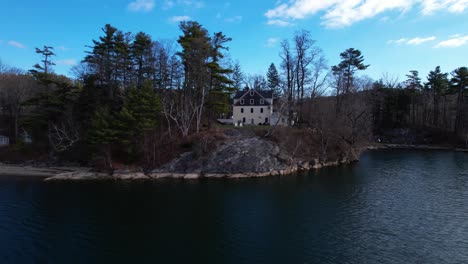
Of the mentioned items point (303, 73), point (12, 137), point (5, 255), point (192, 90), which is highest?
point (303, 73)

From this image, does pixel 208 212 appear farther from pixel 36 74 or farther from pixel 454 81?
pixel 454 81

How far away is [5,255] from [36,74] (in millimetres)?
36323

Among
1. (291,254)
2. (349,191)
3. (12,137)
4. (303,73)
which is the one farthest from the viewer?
(12,137)

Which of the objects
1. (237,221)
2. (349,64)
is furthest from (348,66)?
(237,221)

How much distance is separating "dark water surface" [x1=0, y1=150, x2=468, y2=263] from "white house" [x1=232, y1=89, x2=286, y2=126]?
22604 millimetres

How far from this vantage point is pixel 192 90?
131 ft

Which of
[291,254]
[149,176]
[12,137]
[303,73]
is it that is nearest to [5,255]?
[291,254]

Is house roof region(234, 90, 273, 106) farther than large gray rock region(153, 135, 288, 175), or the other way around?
house roof region(234, 90, 273, 106)

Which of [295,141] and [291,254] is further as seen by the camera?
[295,141]

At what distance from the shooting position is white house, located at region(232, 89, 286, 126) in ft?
166

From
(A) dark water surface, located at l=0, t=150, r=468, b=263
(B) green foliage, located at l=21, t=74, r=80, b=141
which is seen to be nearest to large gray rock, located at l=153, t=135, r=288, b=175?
(A) dark water surface, located at l=0, t=150, r=468, b=263

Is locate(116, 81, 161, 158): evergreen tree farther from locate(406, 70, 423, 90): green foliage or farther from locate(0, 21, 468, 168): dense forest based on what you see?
locate(406, 70, 423, 90): green foliage

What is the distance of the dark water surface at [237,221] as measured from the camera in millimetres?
13359

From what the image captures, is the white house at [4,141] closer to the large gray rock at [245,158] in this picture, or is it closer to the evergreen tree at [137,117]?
the evergreen tree at [137,117]
